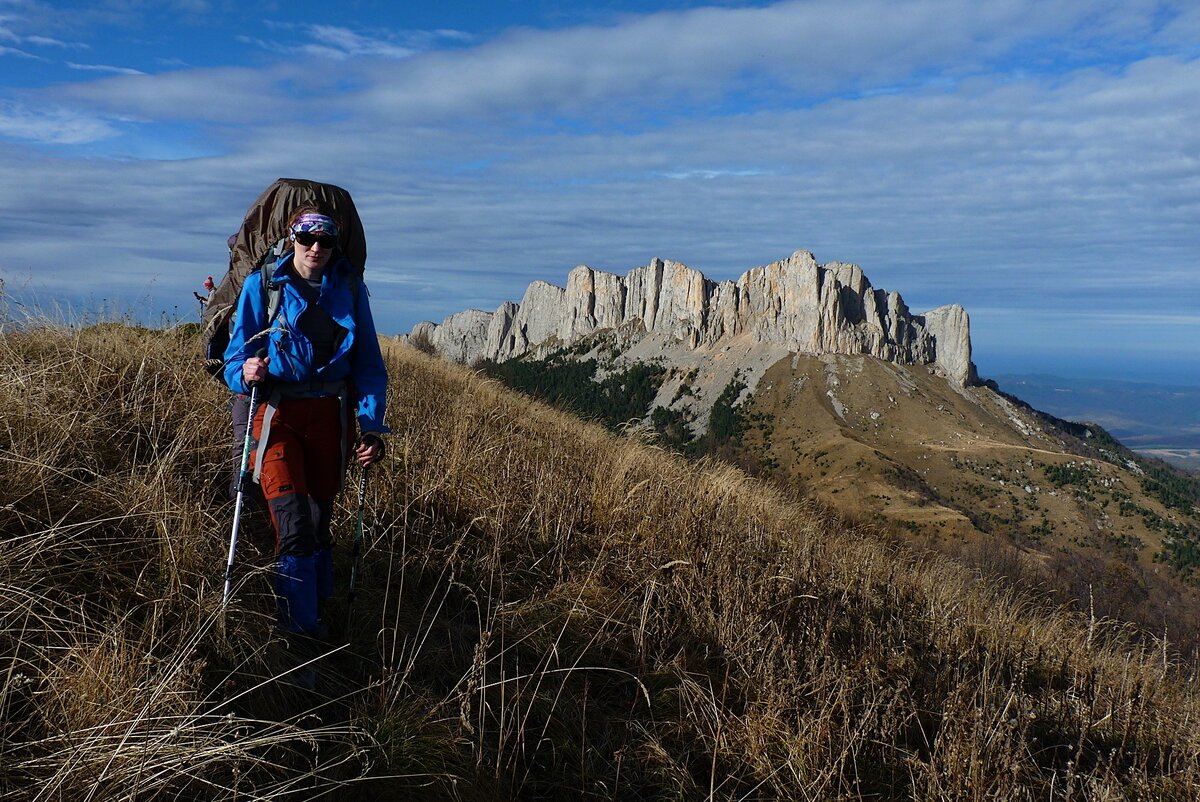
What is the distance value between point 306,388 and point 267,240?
36.9 inches

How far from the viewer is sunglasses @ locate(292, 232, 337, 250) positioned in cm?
351

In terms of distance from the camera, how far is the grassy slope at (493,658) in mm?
2529

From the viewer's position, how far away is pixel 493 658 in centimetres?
305

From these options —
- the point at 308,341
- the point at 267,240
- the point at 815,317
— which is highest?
the point at 815,317

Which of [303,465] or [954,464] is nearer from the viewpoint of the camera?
[303,465]

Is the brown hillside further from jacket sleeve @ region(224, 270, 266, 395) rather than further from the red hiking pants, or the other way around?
jacket sleeve @ region(224, 270, 266, 395)

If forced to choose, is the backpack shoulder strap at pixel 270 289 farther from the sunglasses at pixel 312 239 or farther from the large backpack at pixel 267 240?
the sunglasses at pixel 312 239

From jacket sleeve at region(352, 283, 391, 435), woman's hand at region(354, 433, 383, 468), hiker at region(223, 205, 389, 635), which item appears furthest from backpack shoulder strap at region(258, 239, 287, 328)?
woman's hand at region(354, 433, 383, 468)

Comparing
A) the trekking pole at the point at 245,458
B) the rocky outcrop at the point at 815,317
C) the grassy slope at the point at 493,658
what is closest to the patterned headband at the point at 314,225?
the trekking pole at the point at 245,458

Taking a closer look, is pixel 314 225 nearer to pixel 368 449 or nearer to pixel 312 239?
pixel 312 239

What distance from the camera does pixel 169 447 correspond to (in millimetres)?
4523

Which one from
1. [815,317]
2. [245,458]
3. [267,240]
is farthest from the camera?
[815,317]

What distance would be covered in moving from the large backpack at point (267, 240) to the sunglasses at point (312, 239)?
0.23 meters

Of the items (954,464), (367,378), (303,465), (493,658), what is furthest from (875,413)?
(493,658)
